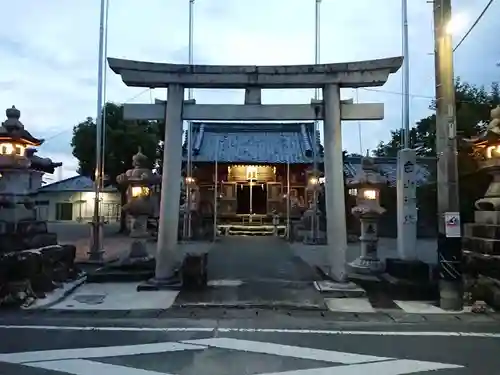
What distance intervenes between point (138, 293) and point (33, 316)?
245cm

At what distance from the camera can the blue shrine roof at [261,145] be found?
31.5 meters

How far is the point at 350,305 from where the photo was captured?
31.2 feet

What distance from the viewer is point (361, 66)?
35.8ft

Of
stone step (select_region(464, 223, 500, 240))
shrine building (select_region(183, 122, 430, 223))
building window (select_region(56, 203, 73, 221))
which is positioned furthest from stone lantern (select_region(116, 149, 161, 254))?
building window (select_region(56, 203, 73, 221))

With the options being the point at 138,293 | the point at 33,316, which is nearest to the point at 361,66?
the point at 138,293

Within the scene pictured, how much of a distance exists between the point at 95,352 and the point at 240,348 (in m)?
1.82

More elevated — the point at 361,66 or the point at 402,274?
the point at 361,66

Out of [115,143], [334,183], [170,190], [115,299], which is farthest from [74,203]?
[334,183]

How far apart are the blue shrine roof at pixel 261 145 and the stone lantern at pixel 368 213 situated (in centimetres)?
1473

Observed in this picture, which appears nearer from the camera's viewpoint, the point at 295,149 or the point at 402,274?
the point at 402,274

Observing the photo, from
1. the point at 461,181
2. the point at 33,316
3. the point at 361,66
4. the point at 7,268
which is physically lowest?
the point at 33,316

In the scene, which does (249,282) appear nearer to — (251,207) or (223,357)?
(223,357)

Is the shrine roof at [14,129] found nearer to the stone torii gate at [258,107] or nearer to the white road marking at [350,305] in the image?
the stone torii gate at [258,107]

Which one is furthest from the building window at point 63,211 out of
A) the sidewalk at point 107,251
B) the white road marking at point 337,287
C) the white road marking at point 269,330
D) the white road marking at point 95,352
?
the white road marking at point 95,352
